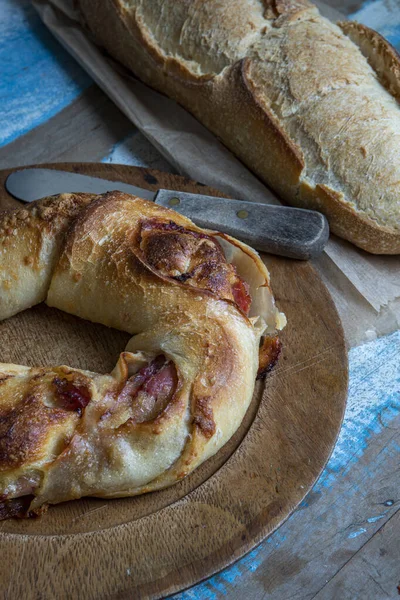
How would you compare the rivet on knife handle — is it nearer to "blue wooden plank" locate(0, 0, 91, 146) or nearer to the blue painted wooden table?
the blue painted wooden table

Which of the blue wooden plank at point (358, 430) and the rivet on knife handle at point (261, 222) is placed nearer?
the blue wooden plank at point (358, 430)

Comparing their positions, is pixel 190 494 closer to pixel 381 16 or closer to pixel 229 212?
pixel 229 212

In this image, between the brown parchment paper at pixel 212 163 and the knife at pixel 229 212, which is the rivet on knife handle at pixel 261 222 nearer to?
the knife at pixel 229 212

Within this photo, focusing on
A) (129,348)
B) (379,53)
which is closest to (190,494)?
(129,348)

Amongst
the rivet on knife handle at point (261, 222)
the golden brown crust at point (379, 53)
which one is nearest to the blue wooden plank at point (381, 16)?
the golden brown crust at point (379, 53)

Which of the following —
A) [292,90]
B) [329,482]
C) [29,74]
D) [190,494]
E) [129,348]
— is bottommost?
[329,482]
